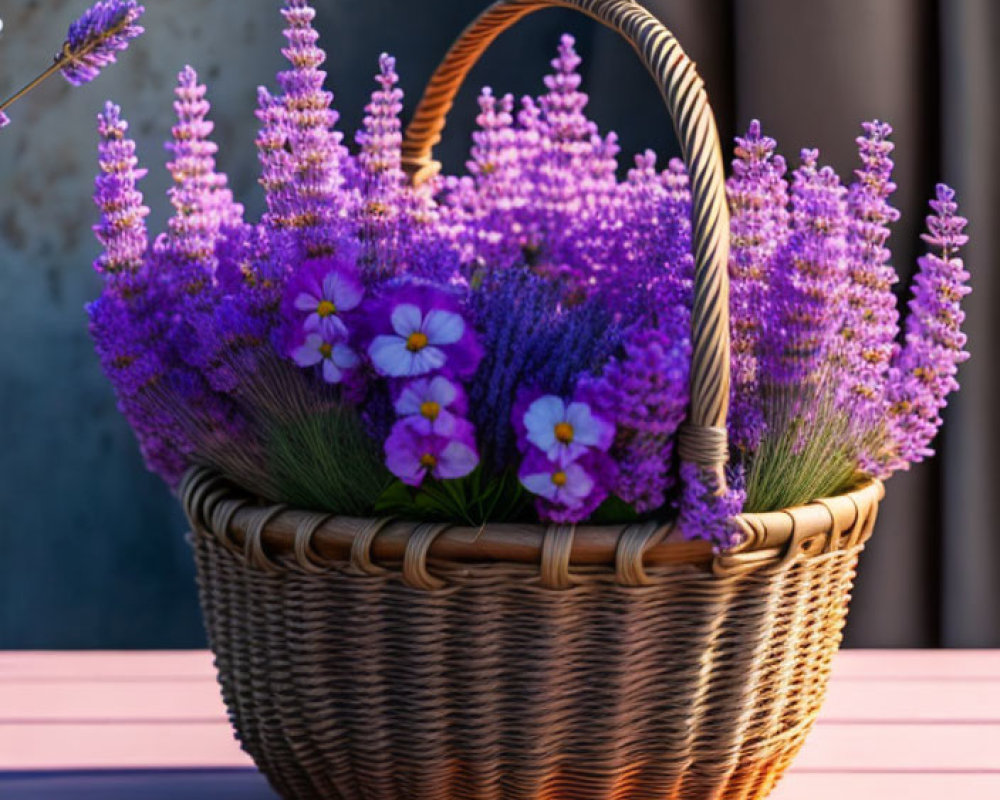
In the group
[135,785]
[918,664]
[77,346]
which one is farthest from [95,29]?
[77,346]

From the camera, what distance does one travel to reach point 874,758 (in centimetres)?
92

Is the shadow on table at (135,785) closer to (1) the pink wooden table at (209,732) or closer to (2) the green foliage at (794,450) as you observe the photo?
(1) the pink wooden table at (209,732)

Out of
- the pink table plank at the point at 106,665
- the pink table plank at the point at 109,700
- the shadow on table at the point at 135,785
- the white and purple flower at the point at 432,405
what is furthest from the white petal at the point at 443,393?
the pink table plank at the point at 106,665

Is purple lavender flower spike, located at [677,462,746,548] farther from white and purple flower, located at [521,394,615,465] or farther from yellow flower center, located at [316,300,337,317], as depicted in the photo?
yellow flower center, located at [316,300,337,317]

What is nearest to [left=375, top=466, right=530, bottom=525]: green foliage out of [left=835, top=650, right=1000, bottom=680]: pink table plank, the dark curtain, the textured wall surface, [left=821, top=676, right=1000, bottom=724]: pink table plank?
[left=821, top=676, right=1000, bottom=724]: pink table plank

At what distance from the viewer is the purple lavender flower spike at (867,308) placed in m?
0.74

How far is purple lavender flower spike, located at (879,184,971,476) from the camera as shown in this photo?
797 millimetres

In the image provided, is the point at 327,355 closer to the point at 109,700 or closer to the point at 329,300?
the point at 329,300

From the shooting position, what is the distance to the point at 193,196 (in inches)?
32.4

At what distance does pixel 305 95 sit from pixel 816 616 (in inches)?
18.5

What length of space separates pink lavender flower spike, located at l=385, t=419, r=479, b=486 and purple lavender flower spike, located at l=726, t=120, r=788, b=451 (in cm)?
17

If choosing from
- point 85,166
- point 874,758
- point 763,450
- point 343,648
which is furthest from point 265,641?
point 85,166

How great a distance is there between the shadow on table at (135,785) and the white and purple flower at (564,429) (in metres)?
0.39

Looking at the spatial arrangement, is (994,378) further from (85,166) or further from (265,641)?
(85,166)
